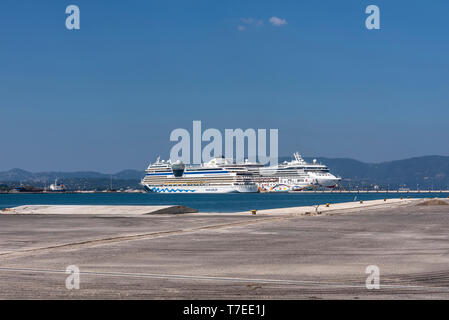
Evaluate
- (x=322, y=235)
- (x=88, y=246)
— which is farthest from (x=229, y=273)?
(x=322, y=235)

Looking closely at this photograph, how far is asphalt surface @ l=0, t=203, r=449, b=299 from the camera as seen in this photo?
10.7 meters

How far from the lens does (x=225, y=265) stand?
14578mm

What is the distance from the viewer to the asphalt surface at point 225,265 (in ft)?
35.2

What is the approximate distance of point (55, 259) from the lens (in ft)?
52.5
